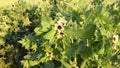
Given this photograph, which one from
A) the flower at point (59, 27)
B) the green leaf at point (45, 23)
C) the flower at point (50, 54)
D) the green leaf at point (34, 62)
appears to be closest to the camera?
the flower at point (59, 27)

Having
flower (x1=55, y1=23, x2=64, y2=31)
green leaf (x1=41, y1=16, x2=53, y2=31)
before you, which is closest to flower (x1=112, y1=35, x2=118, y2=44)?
flower (x1=55, y1=23, x2=64, y2=31)

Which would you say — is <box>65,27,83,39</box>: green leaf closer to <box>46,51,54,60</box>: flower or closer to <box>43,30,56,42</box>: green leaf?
<box>43,30,56,42</box>: green leaf

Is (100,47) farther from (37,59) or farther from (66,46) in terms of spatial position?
(37,59)

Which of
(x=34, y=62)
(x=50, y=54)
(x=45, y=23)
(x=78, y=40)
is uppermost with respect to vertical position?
(x=45, y=23)

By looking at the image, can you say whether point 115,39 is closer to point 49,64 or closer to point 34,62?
point 49,64

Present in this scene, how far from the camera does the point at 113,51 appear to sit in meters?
3.87

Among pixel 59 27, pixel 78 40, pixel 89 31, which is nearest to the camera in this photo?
pixel 59 27

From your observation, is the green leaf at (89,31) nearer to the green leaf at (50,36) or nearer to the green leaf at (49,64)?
the green leaf at (50,36)

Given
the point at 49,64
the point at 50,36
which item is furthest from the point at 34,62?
the point at 50,36

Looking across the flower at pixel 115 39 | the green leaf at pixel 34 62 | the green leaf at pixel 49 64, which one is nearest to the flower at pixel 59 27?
the flower at pixel 115 39

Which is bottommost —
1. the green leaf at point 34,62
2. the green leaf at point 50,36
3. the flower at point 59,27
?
the green leaf at point 34,62

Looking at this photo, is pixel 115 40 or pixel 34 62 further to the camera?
pixel 34 62

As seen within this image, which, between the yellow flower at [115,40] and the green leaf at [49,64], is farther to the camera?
the green leaf at [49,64]

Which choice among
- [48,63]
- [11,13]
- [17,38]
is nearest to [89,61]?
[48,63]
